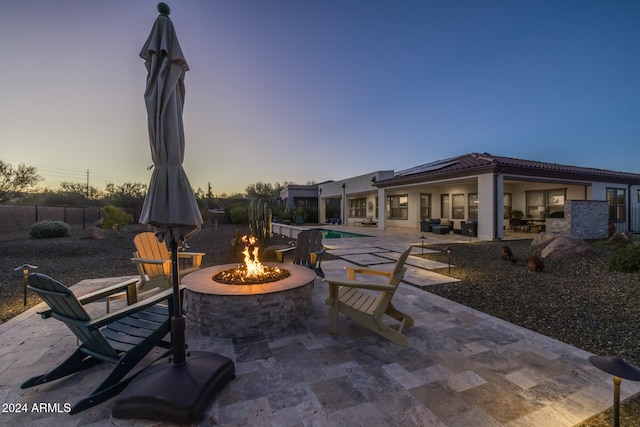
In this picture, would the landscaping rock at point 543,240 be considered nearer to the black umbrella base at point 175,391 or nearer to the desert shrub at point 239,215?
the black umbrella base at point 175,391

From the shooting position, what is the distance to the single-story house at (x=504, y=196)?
441 inches

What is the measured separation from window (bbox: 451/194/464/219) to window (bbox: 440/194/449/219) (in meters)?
0.40

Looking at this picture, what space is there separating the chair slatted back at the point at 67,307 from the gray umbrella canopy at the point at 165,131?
2.37 ft

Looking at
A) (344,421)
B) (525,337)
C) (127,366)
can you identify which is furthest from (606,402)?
(127,366)

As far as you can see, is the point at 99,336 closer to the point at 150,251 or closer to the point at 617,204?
the point at 150,251

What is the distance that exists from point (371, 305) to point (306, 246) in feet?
7.37

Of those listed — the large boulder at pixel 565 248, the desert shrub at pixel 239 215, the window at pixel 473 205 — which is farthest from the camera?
the desert shrub at pixel 239 215

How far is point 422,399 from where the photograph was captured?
1.90 metres

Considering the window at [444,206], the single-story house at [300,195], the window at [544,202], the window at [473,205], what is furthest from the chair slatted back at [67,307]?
the single-story house at [300,195]

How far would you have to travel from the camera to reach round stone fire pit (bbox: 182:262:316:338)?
287 centimetres

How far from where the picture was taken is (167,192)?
189cm

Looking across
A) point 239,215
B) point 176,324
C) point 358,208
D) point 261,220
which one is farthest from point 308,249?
point 358,208

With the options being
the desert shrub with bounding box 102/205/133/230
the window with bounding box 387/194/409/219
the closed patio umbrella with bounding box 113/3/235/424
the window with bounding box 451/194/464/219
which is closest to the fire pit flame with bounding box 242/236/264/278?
the closed patio umbrella with bounding box 113/3/235/424

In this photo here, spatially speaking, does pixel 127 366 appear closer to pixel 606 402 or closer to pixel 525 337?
pixel 606 402
